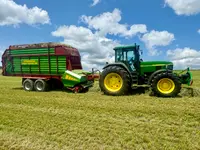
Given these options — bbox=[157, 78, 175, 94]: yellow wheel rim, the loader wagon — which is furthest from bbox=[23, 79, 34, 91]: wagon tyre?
bbox=[157, 78, 175, 94]: yellow wheel rim

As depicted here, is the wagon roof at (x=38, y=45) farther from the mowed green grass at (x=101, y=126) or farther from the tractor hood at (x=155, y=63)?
the mowed green grass at (x=101, y=126)

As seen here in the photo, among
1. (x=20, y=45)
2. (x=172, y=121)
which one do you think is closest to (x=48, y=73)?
(x=20, y=45)

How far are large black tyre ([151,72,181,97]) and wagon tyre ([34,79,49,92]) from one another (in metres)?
5.82

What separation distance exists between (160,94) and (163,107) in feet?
6.95

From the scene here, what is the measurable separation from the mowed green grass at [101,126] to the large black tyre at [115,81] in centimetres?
212

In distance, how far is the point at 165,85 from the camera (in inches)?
334

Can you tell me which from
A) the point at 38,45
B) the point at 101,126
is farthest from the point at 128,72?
the point at 38,45

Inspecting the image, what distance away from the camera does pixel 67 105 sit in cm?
714

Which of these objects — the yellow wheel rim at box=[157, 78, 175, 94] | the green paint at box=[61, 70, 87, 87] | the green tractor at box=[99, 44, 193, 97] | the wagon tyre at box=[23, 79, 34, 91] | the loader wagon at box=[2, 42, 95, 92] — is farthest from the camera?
the wagon tyre at box=[23, 79, 34, 91]

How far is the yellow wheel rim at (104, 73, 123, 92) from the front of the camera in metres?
9.35

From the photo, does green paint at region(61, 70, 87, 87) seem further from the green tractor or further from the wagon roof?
the wagon roof

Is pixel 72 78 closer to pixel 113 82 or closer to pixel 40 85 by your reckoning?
pixel 40 85

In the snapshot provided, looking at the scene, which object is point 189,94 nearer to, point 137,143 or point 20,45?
point 137,143

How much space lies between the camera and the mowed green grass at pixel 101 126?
3881 mm
